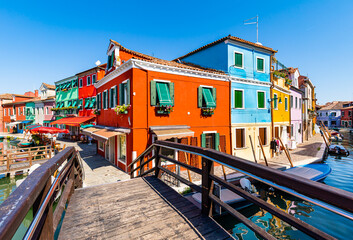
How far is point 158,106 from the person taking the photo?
1041cm

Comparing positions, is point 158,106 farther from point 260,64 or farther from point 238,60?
point 260,64

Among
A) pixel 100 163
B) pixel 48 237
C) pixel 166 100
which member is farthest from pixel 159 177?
pixel 100 163

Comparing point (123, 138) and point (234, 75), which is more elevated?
point (234, 75)

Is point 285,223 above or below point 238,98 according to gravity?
below

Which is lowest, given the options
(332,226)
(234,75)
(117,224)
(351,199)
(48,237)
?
(332,226)

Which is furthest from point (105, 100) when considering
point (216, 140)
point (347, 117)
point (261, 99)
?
point (347, 117)

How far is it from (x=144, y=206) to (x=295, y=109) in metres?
25.4

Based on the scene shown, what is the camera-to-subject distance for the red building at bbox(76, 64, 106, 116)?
71.5 feet

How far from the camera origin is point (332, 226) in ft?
24.2

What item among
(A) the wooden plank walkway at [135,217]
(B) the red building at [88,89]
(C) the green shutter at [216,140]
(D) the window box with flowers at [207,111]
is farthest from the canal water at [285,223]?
(B) the red building at [88,89]

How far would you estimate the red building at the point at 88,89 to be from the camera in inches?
858

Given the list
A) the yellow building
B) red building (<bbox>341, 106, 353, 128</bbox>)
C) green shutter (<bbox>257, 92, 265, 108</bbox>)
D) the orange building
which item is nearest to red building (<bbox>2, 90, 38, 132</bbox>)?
the orange building

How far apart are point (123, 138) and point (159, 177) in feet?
25.0

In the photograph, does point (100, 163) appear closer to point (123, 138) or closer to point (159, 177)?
point (123, 138)
